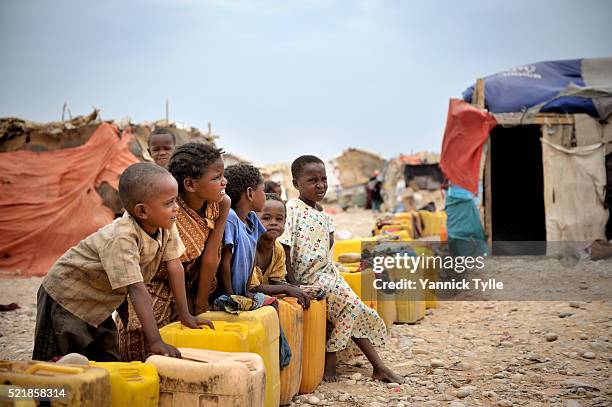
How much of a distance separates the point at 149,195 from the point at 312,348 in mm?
1631

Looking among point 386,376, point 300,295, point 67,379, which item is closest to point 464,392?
point 386,376

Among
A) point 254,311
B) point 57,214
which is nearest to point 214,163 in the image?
point 254,311

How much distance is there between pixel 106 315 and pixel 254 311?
0.71 m

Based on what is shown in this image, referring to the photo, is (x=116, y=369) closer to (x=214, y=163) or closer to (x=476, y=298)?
(x=214, y=163)

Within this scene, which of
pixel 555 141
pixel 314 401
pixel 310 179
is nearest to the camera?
pixel 314 401

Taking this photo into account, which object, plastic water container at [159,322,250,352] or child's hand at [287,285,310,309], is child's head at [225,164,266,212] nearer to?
child's hand at [287,285,310,309]

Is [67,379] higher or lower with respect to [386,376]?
higher

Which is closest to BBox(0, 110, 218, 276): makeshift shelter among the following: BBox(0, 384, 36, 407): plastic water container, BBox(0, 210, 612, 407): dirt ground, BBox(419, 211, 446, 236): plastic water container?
BBox(0, 210, 612, 407): dirt ground

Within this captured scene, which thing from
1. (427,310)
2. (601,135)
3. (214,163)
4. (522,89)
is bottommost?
(427,310)

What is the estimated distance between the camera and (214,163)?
2.99 meters

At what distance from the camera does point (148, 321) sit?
7.70 ft

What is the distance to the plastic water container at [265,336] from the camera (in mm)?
2555

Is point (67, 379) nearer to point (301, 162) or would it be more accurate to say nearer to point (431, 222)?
point (301, 162)

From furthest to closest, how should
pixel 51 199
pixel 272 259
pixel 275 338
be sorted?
pixel 51 199, pixel 272 259, pixel 275 338
